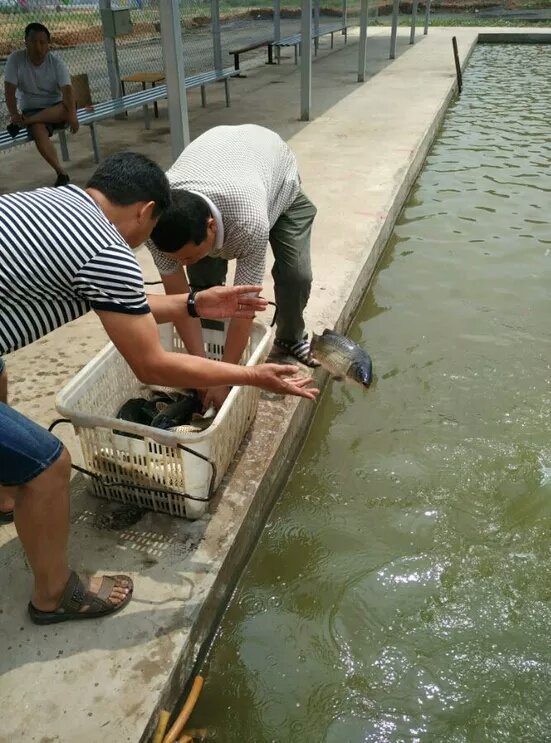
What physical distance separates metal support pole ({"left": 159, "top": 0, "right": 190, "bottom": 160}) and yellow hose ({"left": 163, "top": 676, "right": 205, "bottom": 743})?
514cm

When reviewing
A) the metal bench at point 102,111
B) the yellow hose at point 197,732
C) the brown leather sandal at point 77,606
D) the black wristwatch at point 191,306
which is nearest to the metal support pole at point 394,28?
the metal bench at point 102,111

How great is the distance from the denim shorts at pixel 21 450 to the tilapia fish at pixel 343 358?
1818mm

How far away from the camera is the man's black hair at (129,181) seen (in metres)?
2.06

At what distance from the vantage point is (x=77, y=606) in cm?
224

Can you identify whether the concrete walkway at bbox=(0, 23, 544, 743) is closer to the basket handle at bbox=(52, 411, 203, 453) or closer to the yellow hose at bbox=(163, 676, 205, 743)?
the yellow hose at bbox=(163, 676, 205, 743)

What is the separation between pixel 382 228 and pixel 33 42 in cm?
408

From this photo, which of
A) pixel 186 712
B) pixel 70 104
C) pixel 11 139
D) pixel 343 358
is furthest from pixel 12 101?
pixel 186 712

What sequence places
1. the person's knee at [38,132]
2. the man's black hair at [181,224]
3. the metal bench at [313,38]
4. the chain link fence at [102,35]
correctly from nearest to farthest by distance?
the man's black hair at [181,224], the person's knee at [38,132], the chain link fence at [102,35], the metal bench at [313,38]

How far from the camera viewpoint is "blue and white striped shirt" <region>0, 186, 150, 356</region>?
185cm

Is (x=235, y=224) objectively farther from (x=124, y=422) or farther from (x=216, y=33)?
(x=216, y=33)

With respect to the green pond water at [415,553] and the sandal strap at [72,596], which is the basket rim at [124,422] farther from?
the green pond water at [415,553]

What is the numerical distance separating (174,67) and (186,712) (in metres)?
5.41

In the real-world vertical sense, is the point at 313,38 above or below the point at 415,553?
above

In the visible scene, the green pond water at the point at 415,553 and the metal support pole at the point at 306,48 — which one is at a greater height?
the metal support pole at the point at 306,48
